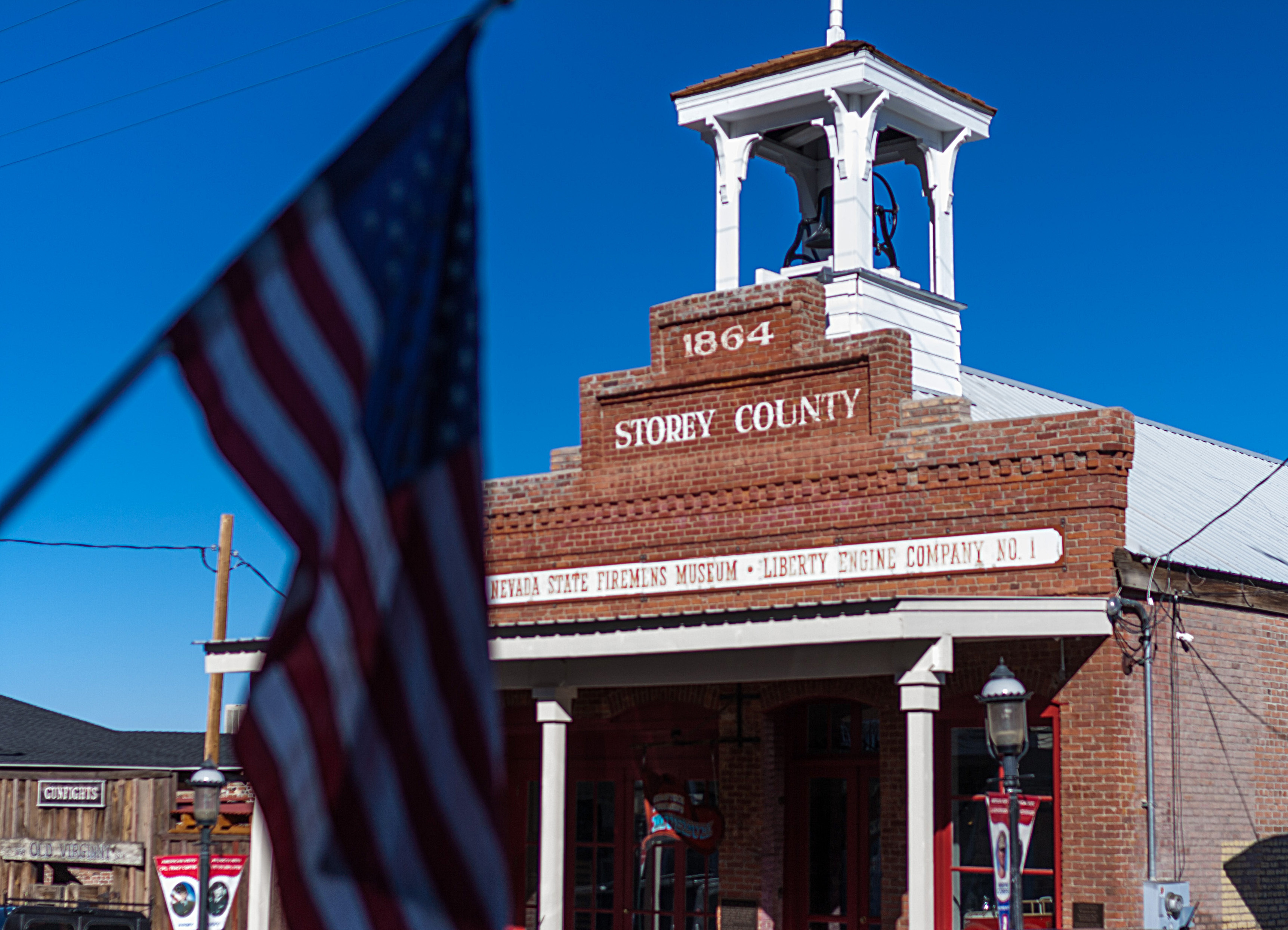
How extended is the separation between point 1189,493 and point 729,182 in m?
6.65

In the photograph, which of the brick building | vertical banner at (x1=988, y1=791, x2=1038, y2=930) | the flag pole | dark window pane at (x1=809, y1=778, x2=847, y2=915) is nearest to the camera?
the flag pole

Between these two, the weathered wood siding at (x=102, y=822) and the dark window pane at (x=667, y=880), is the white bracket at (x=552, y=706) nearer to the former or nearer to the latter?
the dark window pane at (x=667, y=880)

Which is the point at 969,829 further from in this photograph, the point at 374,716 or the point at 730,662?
the point at 374,716

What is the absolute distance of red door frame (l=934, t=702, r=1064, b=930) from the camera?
1548cm

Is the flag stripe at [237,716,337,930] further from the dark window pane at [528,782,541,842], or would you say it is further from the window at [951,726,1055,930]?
the dark window pane at [528,782,541,842]

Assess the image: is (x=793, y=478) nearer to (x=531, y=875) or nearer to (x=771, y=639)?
(x=771, y=639)

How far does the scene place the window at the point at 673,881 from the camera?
18375 millimetres

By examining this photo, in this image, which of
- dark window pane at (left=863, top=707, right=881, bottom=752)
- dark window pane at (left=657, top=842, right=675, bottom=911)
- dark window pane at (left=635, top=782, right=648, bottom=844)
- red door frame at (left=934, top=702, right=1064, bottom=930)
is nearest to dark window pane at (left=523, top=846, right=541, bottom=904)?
dark window pane at (left=635, top=782, right=648, bottom=844)

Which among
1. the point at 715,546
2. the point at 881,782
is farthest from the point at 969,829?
the point at 715,546

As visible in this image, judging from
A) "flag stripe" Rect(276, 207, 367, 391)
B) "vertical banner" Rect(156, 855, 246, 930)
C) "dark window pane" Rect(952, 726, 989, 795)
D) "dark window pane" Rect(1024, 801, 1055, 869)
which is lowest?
"vertical banner" Rect(156, 855, 246, 930)

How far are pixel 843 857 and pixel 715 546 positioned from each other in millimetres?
3504

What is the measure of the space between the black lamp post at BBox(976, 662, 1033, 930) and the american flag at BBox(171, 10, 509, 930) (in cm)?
866

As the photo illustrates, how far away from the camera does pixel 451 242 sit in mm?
Answer: 4973

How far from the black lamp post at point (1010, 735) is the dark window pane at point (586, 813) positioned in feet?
24.2
